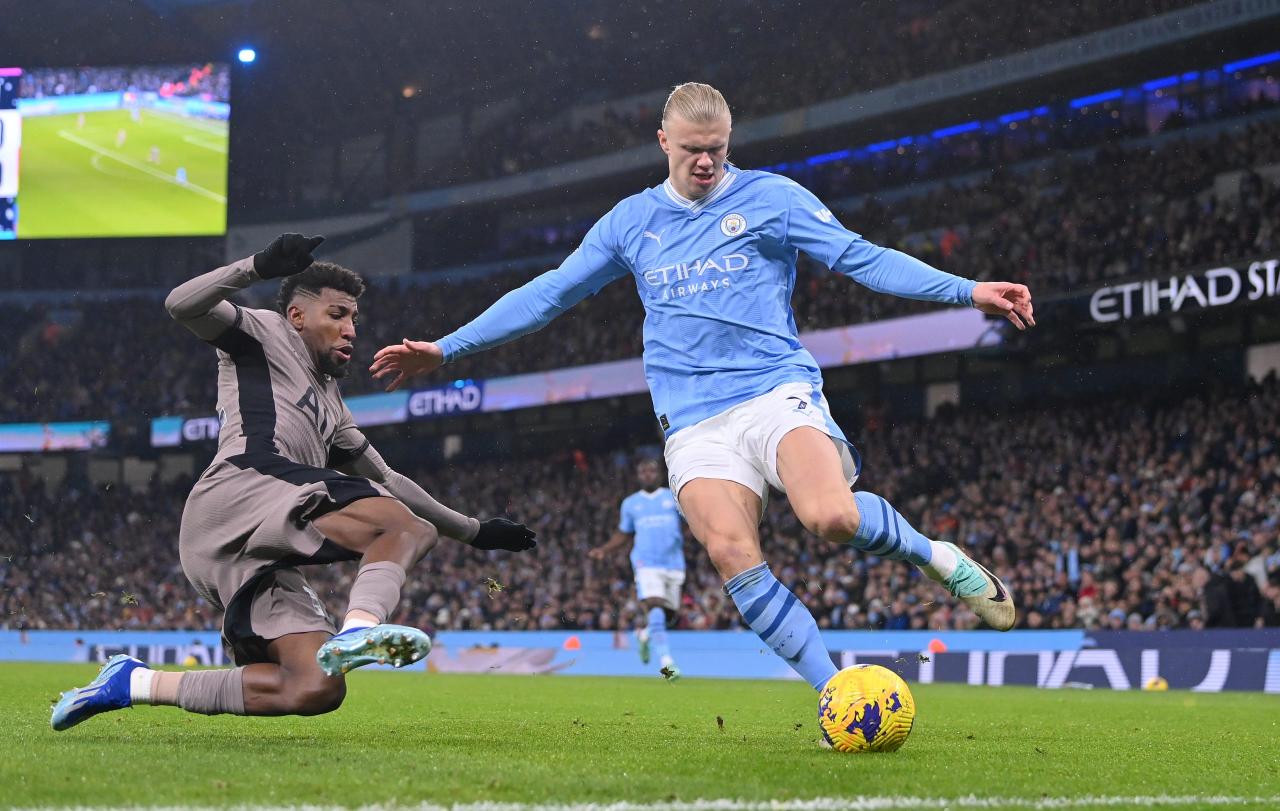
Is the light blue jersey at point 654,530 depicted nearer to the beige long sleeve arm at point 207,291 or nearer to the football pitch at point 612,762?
the football pitch at point 612,762

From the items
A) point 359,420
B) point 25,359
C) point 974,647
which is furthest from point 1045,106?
point 25,359

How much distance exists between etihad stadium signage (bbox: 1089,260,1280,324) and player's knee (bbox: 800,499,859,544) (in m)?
15.0

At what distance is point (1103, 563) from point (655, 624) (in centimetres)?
638

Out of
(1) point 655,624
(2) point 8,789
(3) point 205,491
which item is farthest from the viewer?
(1) point 655,624

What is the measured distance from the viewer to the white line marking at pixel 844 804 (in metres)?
2.82

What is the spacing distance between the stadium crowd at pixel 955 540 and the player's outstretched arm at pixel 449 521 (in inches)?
308

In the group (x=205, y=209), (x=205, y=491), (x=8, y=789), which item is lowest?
(x=8, y=789)

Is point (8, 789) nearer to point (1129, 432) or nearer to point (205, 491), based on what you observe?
point (205, 491)

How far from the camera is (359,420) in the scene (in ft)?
102

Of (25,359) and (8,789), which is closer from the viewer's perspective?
(8,789)

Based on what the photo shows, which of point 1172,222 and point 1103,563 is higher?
point 1172,222

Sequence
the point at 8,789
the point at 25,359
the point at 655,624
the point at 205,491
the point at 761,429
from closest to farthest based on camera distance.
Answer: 1. the point at 8,789
2. the point at 205,491
3. the point at 761,429
4. the point at 655,624
5. the point at 25,359

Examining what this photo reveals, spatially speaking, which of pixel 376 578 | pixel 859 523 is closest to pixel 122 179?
pixel 376 578

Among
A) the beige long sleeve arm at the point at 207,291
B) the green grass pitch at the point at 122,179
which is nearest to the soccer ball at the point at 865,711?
the beige long sleeve arm at the point at 207,291
